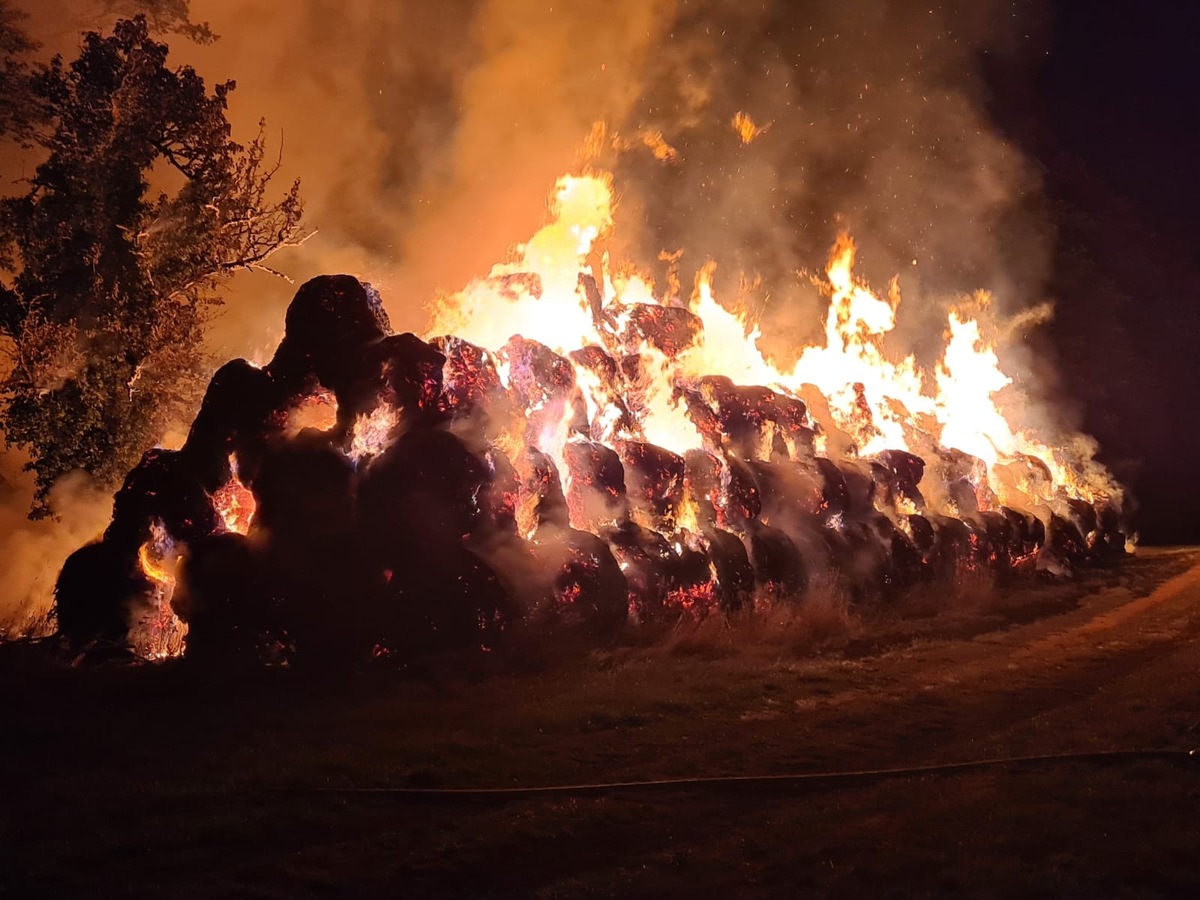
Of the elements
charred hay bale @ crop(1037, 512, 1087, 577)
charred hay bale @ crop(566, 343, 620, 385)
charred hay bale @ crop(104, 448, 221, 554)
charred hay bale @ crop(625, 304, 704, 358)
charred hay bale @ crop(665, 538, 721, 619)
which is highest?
charred hay bale @ crop(625, 304, 704, 358)

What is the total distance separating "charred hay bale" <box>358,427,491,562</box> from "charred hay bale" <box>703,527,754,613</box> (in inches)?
163

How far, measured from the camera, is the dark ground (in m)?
5.09

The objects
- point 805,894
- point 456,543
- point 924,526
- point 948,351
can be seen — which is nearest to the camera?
point 805,894

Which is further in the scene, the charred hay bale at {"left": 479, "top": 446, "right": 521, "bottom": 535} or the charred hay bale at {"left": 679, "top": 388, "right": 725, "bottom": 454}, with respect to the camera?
the charred hay bale at {"left": 679, "top": 388, "right": 725, "bottom": 454}

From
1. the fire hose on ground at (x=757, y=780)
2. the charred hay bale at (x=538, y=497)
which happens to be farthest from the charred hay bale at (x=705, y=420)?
the fire hose on ground at (x=757, y=780)

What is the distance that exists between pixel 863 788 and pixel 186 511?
8.13 metres

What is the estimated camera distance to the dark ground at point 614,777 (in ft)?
16.7

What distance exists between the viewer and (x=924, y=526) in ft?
55.1

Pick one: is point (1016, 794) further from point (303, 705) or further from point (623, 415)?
point (623, 415)

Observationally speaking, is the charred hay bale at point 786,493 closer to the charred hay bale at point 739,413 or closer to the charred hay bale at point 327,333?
the charred hay bale at point 739,413

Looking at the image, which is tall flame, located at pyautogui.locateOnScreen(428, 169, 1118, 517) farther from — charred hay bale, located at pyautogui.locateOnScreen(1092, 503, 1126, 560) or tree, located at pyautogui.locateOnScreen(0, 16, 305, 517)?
tree, located at pyautogui.locateOnScreen(0, 16, 305, 517)

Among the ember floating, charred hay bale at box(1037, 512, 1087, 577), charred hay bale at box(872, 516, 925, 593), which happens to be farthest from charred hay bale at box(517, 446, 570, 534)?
charred hay bale at box(1037, 512, 1087, 577)

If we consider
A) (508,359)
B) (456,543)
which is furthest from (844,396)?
(456,543)

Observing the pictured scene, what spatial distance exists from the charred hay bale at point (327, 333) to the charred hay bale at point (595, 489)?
334 cm
